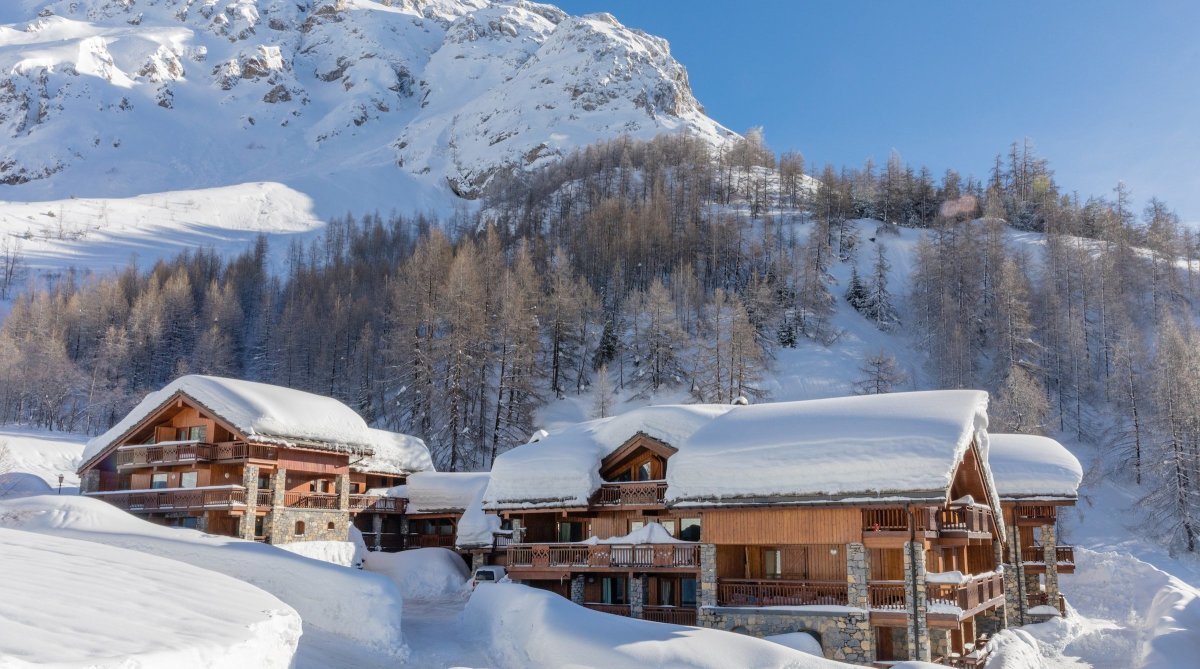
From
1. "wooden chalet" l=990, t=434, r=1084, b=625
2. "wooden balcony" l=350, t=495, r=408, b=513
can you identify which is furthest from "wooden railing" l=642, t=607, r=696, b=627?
"wooden balcony" l=350, t=495, r=408, b=513

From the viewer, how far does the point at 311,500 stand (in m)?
39.8

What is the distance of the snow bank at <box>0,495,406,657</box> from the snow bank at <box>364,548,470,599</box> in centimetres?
1122

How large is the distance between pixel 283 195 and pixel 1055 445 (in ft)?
473

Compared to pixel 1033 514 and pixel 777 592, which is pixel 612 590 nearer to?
pixel 777 592

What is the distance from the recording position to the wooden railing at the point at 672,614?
99.0ft

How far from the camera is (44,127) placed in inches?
7121

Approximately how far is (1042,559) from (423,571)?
28.3 meters

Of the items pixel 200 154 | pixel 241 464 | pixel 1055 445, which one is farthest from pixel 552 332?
pixel 200 154

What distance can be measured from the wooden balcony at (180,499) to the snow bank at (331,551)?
2.55m

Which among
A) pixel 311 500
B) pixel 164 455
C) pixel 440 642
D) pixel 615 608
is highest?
pixel 164 455

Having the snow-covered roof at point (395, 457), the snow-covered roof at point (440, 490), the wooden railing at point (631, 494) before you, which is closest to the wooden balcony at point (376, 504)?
the snow-covered roof at point (440, 490)

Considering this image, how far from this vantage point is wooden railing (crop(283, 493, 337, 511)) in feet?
128

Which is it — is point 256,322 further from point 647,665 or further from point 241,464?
point 647,665

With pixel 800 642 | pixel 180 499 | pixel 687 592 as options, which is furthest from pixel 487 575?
pixel 800 642
